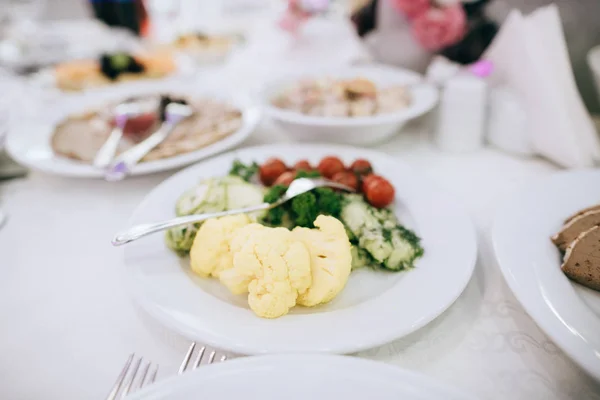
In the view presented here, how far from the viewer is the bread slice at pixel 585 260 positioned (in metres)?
0.62

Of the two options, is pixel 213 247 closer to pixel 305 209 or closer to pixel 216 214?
pixel 216 214

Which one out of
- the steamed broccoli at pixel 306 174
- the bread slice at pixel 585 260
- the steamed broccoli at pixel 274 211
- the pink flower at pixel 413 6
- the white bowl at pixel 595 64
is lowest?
the steamed broccoli at pixel 274 211

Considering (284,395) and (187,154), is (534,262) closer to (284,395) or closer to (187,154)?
(284,395)

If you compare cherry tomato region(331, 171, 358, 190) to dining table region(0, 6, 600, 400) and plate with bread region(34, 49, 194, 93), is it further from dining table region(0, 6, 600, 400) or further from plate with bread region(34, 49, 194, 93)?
plate with bread region(34, 49, 194, 93)

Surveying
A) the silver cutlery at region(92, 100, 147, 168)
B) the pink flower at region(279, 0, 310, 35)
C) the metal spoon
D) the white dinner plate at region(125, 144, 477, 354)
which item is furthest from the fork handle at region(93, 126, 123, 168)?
the pink flower at region(279, 0, 310, 35)

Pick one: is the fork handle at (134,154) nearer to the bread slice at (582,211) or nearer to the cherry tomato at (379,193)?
the cherry tomato at (379,193)

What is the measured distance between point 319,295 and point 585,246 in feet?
1.32

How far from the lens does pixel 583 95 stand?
134 cm

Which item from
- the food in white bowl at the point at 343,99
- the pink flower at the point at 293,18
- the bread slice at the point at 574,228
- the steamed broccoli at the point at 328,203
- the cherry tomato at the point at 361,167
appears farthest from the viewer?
the pink flower at the point at 293,18

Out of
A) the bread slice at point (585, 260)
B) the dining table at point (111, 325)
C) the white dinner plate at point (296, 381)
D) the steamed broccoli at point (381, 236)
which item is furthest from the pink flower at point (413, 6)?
the white dinner plate at point (296, 381)

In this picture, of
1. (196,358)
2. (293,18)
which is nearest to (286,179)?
(196,358)

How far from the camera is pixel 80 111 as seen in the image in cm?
139

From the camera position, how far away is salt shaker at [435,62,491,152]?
1080 mm

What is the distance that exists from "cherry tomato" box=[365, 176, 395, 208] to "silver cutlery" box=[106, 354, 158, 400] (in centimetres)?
49
